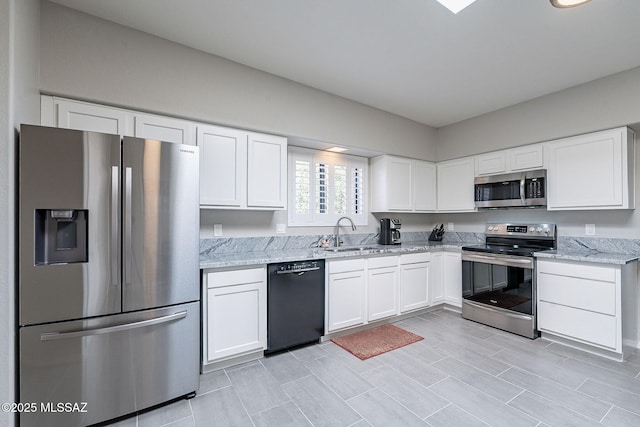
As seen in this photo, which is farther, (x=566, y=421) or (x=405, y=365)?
(x=405, y=365)

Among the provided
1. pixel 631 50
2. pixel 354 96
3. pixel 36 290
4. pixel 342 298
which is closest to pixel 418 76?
pixel 354 96

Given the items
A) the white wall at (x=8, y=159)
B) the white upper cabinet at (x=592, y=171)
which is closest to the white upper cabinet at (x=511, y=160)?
the white upper cabinet at (x=592, y=171)

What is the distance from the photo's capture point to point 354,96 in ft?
11.4

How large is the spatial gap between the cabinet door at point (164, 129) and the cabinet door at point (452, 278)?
3449 mm

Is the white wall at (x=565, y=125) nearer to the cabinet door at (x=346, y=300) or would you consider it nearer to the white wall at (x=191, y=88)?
the white wall at (x=191, y=88)

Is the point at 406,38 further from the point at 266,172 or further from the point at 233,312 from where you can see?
the point at 233,312

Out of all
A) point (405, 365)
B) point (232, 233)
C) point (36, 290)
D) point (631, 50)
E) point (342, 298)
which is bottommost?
point (405, 365)

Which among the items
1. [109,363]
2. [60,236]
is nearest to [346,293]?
[109,363]

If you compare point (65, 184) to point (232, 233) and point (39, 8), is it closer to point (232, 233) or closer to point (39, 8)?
point (39, 8)

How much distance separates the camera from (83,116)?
211 cm

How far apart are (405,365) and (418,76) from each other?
9.12ft

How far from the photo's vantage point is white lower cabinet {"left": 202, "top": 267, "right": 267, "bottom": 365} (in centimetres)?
232

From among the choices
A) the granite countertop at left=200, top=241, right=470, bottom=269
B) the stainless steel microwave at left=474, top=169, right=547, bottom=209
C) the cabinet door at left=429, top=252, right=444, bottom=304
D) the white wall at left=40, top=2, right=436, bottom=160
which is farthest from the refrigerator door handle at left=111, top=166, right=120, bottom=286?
the stainless steel microwave at left=474, top=169, right=547, bottom=209

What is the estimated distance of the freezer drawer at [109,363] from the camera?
5.23 feet
